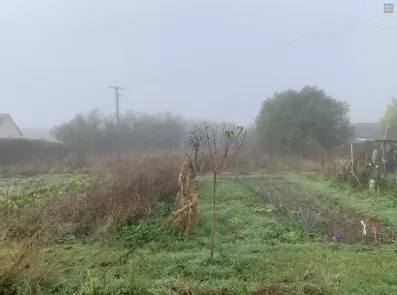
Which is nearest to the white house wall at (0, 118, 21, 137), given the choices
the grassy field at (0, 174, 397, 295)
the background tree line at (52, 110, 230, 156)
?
the background tree line at (52, 110, 230, 156)

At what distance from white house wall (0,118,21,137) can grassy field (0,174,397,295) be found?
24.8 metres

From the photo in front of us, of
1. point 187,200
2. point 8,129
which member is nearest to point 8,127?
point 8,129

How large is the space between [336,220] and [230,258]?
3.53 meters

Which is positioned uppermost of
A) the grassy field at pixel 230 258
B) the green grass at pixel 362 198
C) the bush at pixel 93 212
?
the bush at pixel 93 212

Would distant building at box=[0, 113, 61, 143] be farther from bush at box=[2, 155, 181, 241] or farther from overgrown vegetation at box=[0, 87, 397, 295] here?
bush at box=[2, 155, 181, 241]

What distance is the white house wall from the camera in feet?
94.0

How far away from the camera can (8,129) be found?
1150 inches

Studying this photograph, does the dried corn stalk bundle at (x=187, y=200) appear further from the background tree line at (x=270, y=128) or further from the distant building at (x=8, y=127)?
the distant building at (x=8, y=127)

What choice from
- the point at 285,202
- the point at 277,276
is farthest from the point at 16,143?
the point at 277,276

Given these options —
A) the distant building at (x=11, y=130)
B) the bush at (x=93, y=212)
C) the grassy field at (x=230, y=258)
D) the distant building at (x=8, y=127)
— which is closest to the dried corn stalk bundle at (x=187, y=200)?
the grassy field at (x=230, y=258)

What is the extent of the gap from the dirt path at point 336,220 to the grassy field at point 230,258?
20 mm

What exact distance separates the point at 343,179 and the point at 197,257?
28.5ft

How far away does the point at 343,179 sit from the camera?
12.2 metres

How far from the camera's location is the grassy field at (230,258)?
12.2 feet
